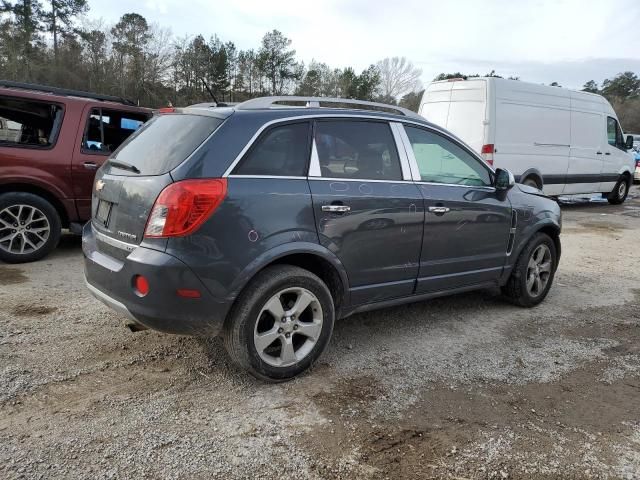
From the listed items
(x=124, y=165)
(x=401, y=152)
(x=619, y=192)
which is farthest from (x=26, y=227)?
(x=619, y=192)

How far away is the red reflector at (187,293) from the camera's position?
116 inches

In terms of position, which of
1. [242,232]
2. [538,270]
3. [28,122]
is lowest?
[538,270]

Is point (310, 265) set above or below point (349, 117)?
below

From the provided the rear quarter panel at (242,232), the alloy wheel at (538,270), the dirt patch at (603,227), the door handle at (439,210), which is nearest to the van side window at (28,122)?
the rear quarter panel at (242,232)

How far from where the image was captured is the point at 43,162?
5.75 m

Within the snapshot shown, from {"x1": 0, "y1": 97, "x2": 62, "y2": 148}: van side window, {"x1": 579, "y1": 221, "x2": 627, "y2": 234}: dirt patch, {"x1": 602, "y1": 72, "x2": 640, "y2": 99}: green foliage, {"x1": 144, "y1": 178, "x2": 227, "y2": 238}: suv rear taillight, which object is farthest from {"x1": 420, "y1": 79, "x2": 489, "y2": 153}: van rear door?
{"x1": 602, "y1": 72, "x2": 640, "y2": 99}: green foliage

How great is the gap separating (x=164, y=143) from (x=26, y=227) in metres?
3.27

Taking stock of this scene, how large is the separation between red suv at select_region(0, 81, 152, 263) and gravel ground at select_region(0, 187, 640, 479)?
1.10 meters

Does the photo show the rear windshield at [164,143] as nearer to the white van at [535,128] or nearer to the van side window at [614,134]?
the white van at [535,128]

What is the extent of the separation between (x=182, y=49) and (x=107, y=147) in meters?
55.2

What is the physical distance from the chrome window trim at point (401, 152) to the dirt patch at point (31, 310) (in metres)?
3.12

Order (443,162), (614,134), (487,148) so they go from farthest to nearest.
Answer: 1. (614,134)
2. (487,148)
3. (443,162)

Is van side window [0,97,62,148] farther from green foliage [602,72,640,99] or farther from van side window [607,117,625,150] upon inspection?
green foliage [602,72,640,99]

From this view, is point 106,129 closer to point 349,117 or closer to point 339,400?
point 349,117
